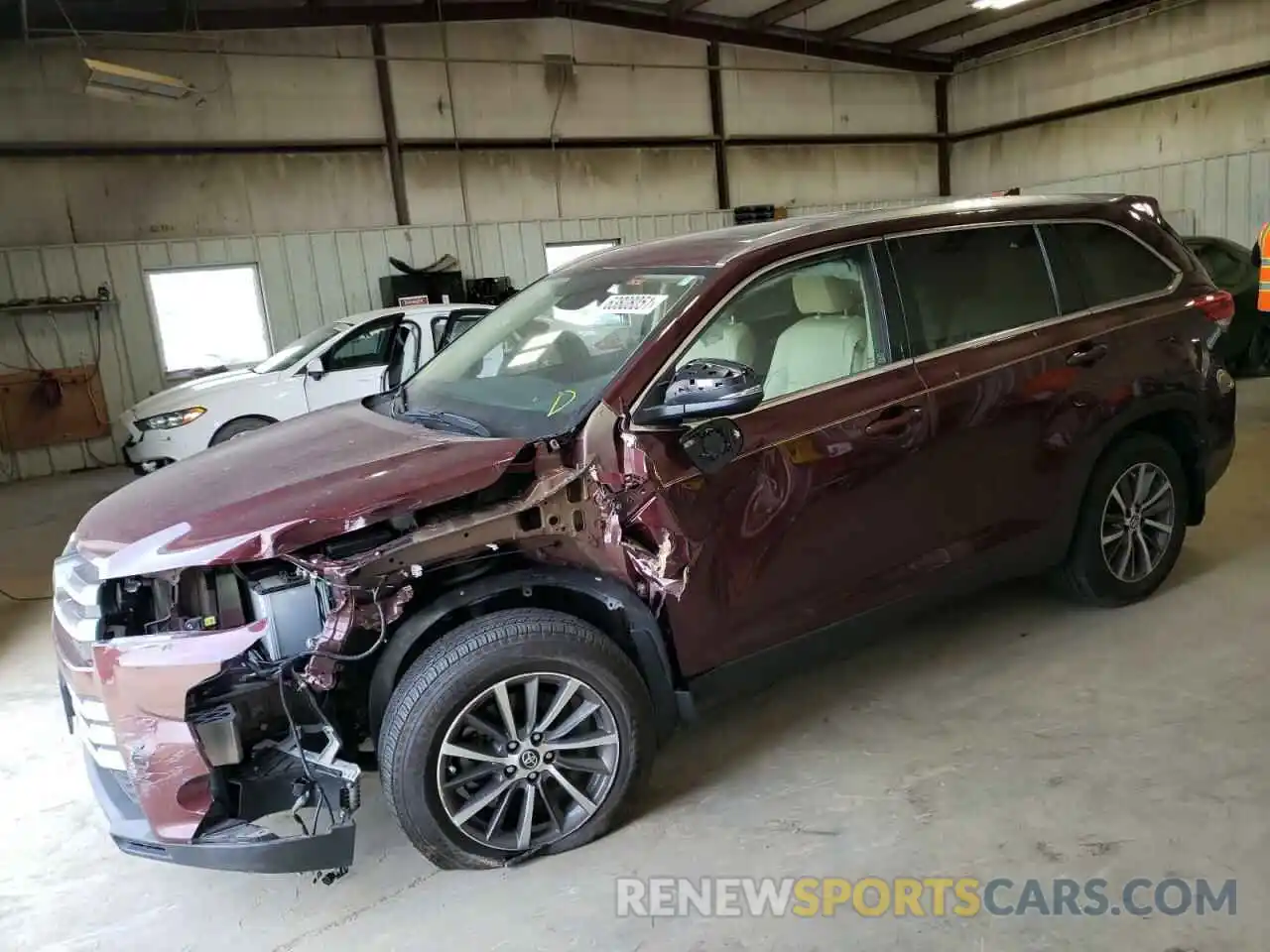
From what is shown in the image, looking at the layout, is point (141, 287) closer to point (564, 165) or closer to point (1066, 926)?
point (564, 165)

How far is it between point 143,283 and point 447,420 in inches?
345

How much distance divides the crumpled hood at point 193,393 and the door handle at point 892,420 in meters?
5.80

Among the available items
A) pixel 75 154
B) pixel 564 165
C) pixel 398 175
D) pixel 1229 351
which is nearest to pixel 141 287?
pixel 75 154

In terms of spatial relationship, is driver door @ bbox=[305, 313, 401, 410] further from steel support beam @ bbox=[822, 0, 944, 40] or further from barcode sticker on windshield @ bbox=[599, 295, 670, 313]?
steel support beam @ bbox=[822, 0, 944, 40]

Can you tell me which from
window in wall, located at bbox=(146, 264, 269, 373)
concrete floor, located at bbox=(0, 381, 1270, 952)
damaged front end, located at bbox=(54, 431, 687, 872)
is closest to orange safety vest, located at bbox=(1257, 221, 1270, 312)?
concrete floor, located at bbox=(0, 381, 1270, 952)

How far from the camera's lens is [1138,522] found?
3.57 meters

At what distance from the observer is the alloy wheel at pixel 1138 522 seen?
3.49m

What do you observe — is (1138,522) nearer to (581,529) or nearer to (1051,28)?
(581,529)

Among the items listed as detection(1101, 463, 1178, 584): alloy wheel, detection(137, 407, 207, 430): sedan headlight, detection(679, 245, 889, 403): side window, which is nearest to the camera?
detection(679, 245, 889, 403): side window

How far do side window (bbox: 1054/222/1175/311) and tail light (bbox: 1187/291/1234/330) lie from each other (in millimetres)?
147

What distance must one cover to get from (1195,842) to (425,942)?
1.92 m

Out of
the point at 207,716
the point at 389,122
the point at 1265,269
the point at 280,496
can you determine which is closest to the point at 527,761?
the point at 207,716

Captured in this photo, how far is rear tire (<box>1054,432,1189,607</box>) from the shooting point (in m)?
3.41

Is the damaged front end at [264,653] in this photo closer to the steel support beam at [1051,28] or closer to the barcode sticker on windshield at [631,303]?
the barcode sticker on windshield at [631,303]
